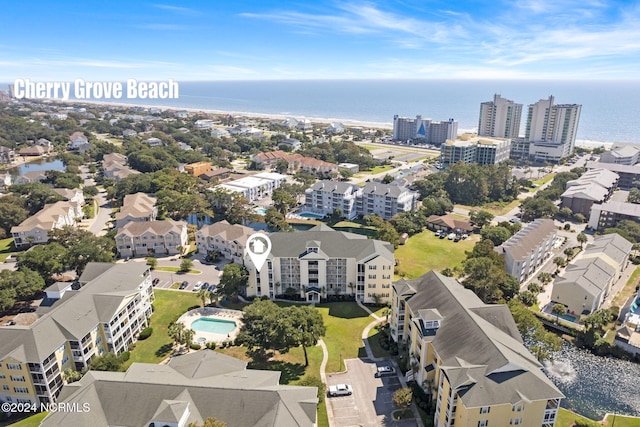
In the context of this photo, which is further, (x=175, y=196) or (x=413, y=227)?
(x=175, y=196)

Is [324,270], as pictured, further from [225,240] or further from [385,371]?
[225,240]

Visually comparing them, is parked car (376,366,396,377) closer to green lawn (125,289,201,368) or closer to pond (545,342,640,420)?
pond (545,342,640,420)

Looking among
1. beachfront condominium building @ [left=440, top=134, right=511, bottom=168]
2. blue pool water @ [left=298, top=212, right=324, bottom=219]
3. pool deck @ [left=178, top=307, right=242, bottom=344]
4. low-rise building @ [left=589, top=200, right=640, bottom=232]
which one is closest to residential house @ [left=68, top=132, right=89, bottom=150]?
blue pool water @ [left=298, top=212, right=324, bottom=219]

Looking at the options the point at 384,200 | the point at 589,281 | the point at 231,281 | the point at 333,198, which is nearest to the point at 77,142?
the point at 333,198

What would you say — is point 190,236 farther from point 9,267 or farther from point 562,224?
point 562,224

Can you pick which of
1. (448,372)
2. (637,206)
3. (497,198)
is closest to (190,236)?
(448,372)

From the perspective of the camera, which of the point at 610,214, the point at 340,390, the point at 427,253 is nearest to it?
the point at 340,390
